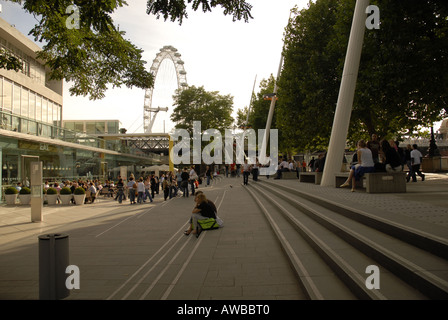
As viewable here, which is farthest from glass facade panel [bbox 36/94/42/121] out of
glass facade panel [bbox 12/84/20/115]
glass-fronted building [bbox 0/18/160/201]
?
glass facade panel [bbox 12/84/20/115]

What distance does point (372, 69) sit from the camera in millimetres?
16016

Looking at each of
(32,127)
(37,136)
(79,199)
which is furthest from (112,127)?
(79,199)

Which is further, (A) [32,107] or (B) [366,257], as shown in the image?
(A) [32,107]

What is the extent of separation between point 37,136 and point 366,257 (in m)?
21.3

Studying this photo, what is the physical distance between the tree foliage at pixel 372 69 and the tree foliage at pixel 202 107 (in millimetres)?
19356

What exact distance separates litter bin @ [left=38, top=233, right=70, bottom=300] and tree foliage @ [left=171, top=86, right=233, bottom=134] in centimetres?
4337

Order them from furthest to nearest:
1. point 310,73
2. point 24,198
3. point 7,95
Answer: point 7,95 < point 310,73 < point 24,198

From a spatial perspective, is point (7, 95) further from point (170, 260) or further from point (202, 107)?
point (202, 107)

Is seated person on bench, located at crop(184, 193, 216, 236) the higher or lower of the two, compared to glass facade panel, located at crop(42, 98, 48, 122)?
lower

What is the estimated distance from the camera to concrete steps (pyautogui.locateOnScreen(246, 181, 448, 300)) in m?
3.40

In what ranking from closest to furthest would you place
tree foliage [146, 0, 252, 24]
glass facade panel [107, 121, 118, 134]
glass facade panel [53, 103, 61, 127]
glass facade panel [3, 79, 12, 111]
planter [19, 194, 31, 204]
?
1. tree foliage [146, 0, 252, 24]
2. planter [19, 194, 31, 204]
3. glass facade panel [3, 79, 12, 111]
4. glass facade panel [53, 103, 61, 127]
5. glass facade panel [107, 121, 118, 134]

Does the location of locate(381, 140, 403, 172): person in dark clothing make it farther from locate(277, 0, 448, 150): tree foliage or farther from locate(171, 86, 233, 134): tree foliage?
locate(171, 86, 233, 134): tree foliage

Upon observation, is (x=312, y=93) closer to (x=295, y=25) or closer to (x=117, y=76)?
(x=295, y=25)
